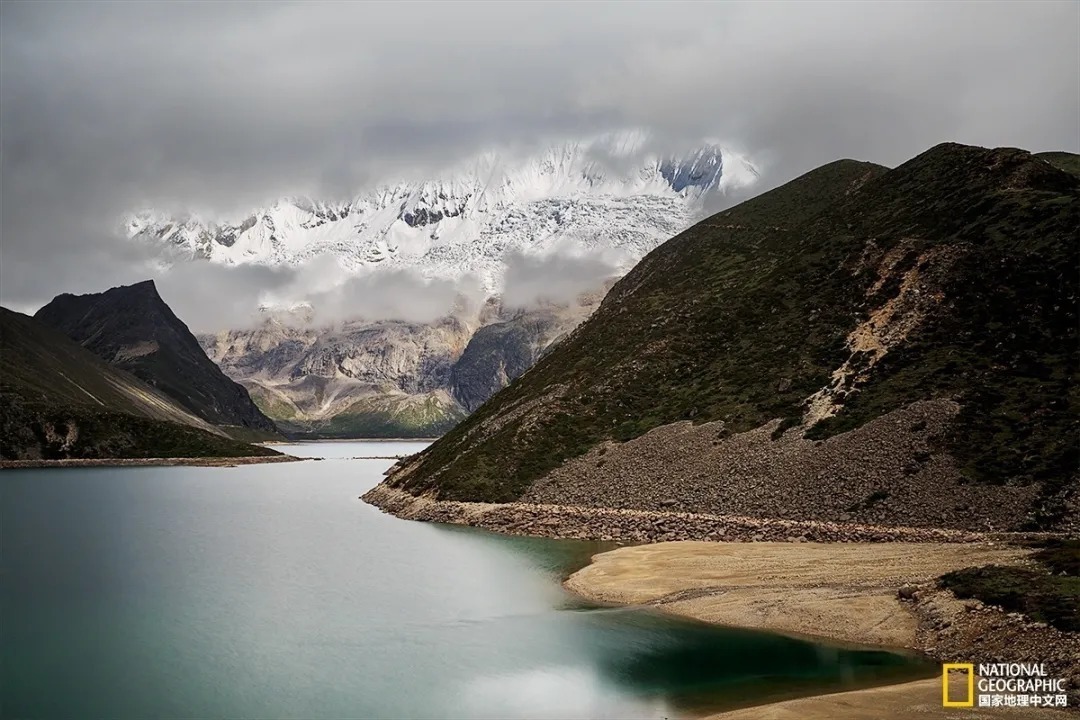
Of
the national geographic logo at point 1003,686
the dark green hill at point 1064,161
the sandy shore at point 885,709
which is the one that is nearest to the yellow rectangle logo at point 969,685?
the national geographic logo at point 1003,686

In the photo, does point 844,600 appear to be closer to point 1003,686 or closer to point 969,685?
point 969,685

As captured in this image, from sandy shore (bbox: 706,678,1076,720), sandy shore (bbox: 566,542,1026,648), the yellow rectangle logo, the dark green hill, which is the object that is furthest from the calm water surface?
the dark green hill

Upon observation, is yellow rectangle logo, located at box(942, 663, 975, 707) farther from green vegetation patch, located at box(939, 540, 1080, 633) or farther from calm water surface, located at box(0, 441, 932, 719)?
green vegetation patch, located at box(939, 540, 1080, 633)

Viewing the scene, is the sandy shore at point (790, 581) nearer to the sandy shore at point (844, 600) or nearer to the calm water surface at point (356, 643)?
the sandy shore at point (844, 600)

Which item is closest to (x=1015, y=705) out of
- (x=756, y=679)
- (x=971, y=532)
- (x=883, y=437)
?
(x=756, y=679)

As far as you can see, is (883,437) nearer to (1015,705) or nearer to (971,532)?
(971,532)

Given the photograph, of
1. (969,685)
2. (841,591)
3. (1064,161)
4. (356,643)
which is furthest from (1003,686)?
(1064,161)
